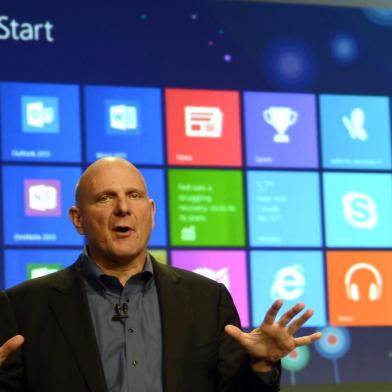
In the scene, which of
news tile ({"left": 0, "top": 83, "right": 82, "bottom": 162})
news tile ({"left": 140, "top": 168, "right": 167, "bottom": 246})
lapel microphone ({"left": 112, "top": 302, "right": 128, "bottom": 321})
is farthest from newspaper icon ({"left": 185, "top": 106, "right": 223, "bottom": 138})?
lapel microphone ({"left": 112, "top": 302, "right": 128, "bottom": 321})

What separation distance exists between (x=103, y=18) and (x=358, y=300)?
151 centimetres

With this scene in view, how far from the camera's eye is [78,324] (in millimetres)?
2236

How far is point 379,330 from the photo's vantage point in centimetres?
406

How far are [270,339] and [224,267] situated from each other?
1788 millimetres

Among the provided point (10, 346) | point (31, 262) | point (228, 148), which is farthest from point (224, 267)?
point (10, 346)

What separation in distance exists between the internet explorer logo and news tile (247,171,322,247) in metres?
0.79

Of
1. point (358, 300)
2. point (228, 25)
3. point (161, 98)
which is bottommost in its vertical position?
point (358, 300)

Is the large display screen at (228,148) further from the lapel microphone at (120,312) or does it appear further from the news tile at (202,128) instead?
the lapel microphone at (120,312)

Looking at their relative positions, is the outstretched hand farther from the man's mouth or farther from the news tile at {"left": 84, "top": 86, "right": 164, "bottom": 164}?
the news tile at {"left": 84, "top": 86, "right": 164, "bottom": 164}

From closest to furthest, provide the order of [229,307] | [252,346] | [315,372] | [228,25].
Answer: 1. [252,346]
2. [229,307]
3. [315,372]
4. [228,25]

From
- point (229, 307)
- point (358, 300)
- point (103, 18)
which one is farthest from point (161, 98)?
point (229, 307)

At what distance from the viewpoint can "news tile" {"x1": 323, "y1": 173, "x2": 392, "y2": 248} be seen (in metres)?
4.09

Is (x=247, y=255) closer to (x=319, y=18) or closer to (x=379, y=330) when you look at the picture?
(x=379, y=330)

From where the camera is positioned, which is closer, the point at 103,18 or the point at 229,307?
the point at 229,307
